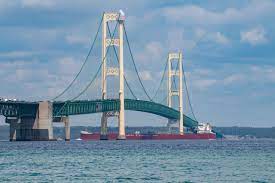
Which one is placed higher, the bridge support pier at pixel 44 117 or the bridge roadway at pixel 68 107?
the bridge roadway at pixel 68 107

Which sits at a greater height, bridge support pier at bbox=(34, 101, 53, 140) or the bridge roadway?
the bridge roadway

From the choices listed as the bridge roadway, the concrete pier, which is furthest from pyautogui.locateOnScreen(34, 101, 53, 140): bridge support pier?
the bridge roadway

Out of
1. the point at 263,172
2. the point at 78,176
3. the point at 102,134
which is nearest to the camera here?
the point at 78,176

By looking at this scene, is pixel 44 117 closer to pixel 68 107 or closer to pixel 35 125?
pixel 35 125

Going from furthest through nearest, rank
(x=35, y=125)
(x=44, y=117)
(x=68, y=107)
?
(x=68, y=107)
(x=35, y=125)
(x=44, y=117)

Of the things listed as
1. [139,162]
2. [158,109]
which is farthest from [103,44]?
[139,162]

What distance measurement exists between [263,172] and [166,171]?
6.13 m

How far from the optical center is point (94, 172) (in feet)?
184

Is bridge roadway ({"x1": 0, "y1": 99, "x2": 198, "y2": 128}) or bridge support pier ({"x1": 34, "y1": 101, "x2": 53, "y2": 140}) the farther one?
bridge roadway ({"x1": 0, "y1": 99, "x2": 198, "y2": 128})

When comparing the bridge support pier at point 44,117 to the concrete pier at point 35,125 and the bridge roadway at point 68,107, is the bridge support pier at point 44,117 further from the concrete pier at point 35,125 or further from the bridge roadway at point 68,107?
the bridge roadway at point 68,107

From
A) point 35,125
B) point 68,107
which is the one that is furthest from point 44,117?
point 68,107

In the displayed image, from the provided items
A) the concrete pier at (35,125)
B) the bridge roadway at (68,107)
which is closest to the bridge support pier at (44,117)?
the concrete pier at (35,125)

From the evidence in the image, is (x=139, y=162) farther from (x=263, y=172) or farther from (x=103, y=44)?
(x=103, y=44)

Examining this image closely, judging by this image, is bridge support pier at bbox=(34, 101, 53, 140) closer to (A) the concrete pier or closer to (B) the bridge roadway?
(A) the concrete pier
